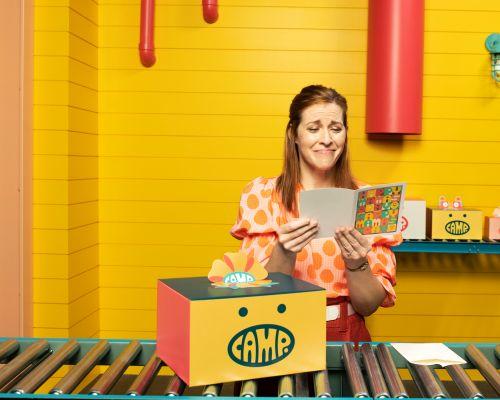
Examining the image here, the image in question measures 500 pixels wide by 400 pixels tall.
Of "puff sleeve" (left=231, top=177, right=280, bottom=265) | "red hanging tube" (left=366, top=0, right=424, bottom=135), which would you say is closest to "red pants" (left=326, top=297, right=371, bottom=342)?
"puff sleeve" (left=231, top=177, right=280, bottom=265)

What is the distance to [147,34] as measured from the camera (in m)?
2.85

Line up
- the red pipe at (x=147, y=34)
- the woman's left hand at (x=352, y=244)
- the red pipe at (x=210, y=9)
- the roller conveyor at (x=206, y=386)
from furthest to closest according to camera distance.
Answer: the red pipe at (x=147, y=34) → the red pipe at (x=210, y=9) → the woman's left hand at (x=352, y=244) → the roller conveyor at (x=206, y=386)

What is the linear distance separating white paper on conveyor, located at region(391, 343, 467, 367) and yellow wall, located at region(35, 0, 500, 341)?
7.24ft

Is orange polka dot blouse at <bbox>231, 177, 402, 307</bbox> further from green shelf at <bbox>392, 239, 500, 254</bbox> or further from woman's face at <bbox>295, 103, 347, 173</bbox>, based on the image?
green shelf at <bbox>392, 239, 500, 254</bbox>

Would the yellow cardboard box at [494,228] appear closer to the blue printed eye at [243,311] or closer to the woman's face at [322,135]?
the woman's face at [322,135]

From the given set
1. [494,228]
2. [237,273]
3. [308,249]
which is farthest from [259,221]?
[494,228]

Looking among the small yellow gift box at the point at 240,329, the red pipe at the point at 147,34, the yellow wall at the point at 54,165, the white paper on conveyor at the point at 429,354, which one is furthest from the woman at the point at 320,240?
the yellow wall at the point at 54,165

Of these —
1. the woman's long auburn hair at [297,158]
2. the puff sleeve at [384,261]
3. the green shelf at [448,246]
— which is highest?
the woman's long auburn hair at [297,158]

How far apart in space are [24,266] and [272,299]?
2.21 m

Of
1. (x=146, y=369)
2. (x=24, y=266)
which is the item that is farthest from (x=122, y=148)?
(x=146, y=369)

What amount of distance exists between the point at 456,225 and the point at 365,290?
59.6 inches

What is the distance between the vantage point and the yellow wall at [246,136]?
3598mm

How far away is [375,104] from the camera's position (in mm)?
3352

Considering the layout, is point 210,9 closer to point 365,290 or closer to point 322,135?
point 322,135
